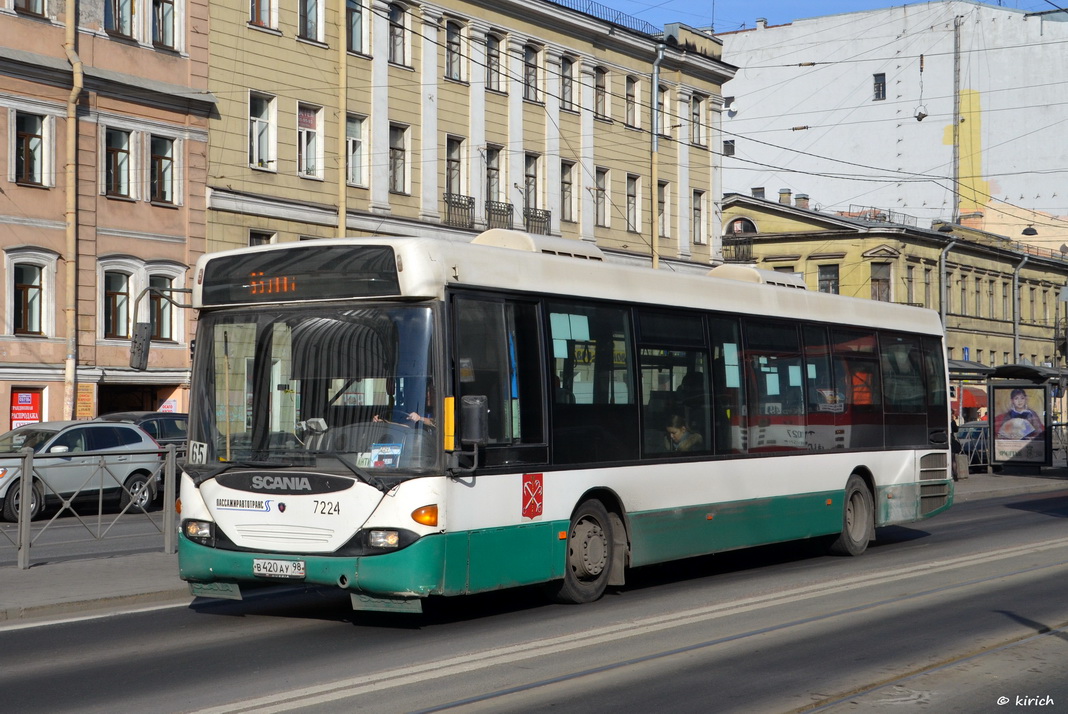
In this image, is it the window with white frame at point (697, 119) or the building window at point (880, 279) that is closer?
the window with white frame at point (697, 119)

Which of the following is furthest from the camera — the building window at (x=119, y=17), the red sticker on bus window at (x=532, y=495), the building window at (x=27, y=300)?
the building window at (x=119, y=17)

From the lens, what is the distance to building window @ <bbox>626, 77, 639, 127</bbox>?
4694 centimetres

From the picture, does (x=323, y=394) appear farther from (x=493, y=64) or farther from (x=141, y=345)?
(x=493, y=64)

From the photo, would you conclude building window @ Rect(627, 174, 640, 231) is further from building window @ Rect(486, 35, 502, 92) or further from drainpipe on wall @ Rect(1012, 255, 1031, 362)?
drainpipe on wall @ Rect(1012, 255, 1031, 362)

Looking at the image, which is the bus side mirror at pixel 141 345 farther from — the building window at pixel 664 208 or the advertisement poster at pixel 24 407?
the building window at pixel 664 208

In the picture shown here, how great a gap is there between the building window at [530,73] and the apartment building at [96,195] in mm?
11467

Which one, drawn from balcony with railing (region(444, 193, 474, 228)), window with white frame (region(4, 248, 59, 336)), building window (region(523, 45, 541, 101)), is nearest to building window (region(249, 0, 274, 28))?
balcony with railing (region(444, 193, 474, 228))

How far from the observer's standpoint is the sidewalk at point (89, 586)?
37.6ft

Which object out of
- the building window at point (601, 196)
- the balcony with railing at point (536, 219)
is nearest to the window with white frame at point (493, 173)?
the balcony with railing at point (536, 219)

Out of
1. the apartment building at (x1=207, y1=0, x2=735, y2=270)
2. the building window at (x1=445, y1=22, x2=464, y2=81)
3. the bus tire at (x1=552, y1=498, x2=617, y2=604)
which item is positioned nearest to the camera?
the bus tire at (x1=552, y1=498, x2=617, y2=604)

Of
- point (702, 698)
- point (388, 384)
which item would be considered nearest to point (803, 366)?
point (388, 384)

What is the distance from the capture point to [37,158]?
3064 cm

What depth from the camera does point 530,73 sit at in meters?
42.6

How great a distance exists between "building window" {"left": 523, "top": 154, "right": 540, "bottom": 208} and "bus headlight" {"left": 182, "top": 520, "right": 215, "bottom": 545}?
32408 mm
